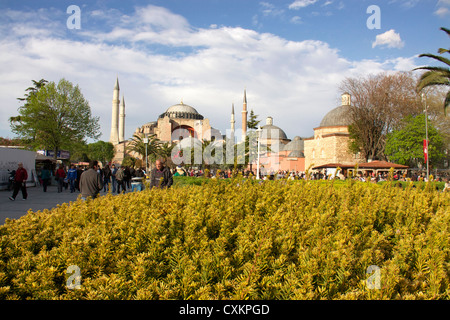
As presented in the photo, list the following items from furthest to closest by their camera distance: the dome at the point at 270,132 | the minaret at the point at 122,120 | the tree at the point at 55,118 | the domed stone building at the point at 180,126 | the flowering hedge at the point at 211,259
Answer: the dome at the point at 270,132 → the minaret at the point at 122,120 → the domed stone building at the point at 180,126 → the tree at the point at 55,118 → the flowering hedge at the point at 211,259

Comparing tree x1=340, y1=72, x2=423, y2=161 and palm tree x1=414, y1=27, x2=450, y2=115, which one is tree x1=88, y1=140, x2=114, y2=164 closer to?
tree x1=340, y1=72, x2=423, y2=161

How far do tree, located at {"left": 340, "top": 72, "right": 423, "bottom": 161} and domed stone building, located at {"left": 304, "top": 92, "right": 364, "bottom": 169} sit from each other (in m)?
5.99

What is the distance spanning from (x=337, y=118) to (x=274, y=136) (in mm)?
24328

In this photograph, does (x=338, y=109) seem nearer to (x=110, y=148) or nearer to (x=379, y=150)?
(x=379, y=150)

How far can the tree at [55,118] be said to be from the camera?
27062mm

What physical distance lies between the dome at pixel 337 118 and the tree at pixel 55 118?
41278 mm

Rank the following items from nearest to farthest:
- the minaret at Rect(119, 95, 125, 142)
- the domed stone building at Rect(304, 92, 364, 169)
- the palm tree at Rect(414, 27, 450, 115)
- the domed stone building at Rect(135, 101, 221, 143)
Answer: the palm tree at Rect(414, 27, 450, 115)
the domed stone building at Rect(304, 92, 364, 169)
the domed stone building at Rect(135, 101, 221, 143)
the minaret at Rect(119, 95, 125, 142)

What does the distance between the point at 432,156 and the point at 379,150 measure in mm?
7349

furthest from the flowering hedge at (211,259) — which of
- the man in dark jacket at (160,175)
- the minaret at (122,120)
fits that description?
the minaret at (122,120)

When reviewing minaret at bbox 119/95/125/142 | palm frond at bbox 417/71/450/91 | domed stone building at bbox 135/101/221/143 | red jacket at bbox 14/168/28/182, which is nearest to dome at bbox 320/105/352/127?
domed stone building at bbox 135/101/221/143

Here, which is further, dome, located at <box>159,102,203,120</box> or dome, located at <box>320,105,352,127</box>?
dome, located at <box>159,102,203,120</box>

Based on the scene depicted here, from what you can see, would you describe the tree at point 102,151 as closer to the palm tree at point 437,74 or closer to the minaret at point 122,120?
the minaret at point 122,120

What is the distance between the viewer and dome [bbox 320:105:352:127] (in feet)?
180

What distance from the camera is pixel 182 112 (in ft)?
289
